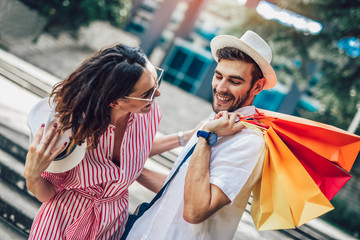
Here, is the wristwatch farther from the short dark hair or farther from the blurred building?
the blurred building

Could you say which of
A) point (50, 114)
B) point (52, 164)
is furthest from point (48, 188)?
point (50, 114)

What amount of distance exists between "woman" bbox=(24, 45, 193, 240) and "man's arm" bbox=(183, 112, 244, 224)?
391mm

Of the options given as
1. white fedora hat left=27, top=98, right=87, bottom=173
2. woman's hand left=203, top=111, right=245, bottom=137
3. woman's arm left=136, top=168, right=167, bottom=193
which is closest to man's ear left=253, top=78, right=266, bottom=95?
woman's hand left=203, top=111, right=245, bottom=137

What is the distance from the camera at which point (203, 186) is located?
127cm

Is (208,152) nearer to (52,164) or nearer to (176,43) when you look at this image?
(52,164)

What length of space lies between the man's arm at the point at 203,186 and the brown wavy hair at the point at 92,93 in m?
0.47

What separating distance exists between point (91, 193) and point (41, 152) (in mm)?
405

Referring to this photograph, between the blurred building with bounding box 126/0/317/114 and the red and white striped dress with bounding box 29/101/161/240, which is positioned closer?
the red and white striped dress with bounding box 29/101/161/240

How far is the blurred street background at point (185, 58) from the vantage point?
3857 mm

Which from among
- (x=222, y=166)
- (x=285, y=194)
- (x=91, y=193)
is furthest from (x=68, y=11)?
(x=285, y=194)

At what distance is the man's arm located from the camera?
1.25 meters

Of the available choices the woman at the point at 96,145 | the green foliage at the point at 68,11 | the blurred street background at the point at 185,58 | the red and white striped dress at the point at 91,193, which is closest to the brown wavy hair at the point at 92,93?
the woman at the point at 96,145

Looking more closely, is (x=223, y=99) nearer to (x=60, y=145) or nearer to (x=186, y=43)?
(x=60, y=145)

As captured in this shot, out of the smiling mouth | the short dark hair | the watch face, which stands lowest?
the watch face
